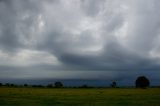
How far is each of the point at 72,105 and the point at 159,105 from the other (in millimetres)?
10767

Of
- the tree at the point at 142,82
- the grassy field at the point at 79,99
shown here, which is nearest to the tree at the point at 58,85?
the tree at the point at 142,82

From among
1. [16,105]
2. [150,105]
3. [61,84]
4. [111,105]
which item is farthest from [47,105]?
[61,84]

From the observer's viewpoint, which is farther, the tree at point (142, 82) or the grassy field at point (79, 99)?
the tree at point (142, 82)

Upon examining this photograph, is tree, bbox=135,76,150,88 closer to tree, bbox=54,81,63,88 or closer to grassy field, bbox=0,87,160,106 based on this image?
tree, bbox=54,81,63,88

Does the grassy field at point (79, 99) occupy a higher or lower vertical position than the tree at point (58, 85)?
lower

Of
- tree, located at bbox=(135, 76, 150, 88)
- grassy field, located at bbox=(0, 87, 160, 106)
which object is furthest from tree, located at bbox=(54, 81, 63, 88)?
grassy field, located at bbox=(0, 87, 160, 106)

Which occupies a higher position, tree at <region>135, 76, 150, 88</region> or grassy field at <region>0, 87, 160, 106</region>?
tree at <region>135, 76, 150, 88</region>

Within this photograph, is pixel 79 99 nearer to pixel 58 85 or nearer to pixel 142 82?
pixel 142 82

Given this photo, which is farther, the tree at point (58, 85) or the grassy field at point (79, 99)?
the tree at point (58, 85)

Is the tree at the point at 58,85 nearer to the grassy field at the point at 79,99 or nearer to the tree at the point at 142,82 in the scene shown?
the tree at the point at 142,82

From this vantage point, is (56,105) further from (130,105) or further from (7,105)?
(130,105)

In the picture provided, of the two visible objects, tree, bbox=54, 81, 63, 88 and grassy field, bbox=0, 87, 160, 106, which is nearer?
grassy field, bbox=0, 87, 160, 106

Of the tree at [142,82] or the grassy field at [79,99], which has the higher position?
the tree at [142,82]

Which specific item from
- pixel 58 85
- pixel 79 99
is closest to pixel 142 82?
pixel 58 85
